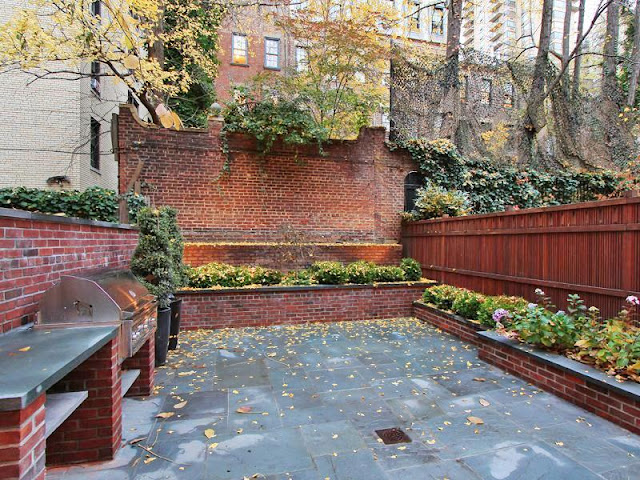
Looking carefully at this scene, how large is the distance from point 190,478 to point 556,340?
13.1 feet

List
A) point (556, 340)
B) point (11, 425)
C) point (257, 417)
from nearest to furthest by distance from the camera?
1. point (11, 425)
2. point (257, 417)
3. point (556, 340)

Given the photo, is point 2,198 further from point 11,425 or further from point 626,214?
point 626,214

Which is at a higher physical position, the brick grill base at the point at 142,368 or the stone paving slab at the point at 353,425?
the brick grill base at the point at 142,368

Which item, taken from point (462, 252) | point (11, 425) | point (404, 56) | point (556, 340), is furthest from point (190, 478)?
point (404, 56)

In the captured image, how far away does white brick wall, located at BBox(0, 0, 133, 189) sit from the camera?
420 inches

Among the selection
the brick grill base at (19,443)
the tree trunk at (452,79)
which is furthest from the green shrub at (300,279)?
the tree trunk at (452,79)

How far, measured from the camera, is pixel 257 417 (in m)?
3.22

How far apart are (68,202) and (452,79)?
39.0ft

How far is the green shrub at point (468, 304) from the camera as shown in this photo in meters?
5.83

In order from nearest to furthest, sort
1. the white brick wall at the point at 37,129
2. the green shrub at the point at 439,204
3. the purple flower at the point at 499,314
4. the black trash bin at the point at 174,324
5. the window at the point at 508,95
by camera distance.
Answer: the purple flower at the point at 499,314, the black trash bin at the point at 174,324, the green shrub at the point at 439,204, the white brick wall at the point at 37,129, the window at the point at 508,95

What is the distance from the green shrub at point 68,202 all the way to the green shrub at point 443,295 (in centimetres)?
644

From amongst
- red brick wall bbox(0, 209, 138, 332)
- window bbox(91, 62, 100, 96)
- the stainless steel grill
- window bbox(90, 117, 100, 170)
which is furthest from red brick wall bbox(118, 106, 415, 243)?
window bbox(91, 62, 100, 96)

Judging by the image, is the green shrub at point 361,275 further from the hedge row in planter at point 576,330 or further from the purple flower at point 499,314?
the purple flower at point 499,314

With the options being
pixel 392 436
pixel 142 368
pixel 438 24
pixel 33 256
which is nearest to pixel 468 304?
pixel 392 436
